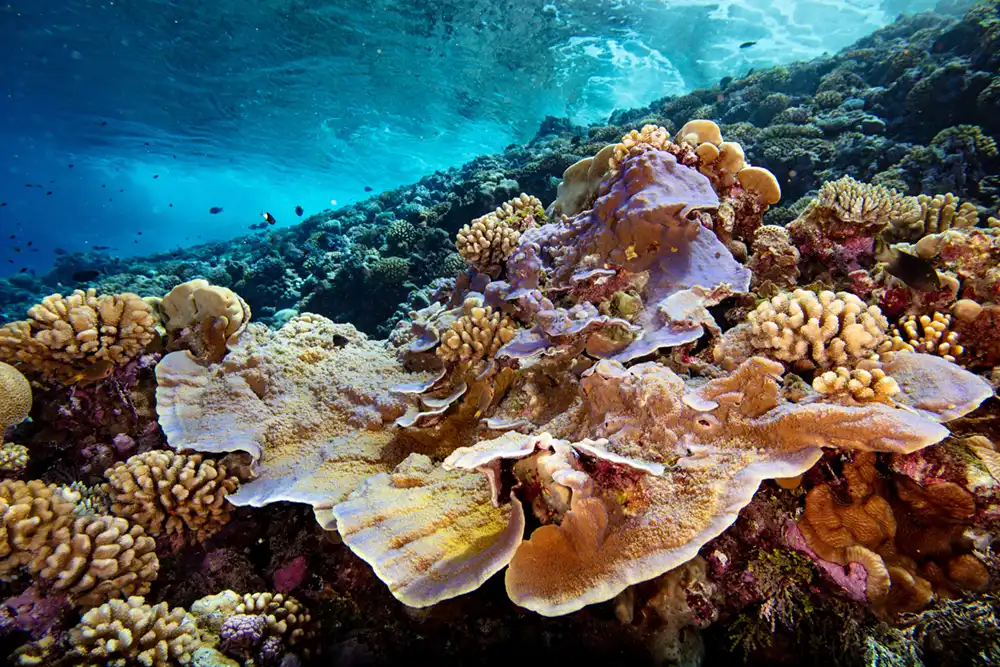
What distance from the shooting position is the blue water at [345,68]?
61.1 ft

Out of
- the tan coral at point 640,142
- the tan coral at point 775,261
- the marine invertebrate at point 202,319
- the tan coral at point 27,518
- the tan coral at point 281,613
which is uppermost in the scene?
the tan coral at point 640,142

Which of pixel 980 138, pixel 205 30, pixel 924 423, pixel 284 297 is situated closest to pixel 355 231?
pixel 284 297

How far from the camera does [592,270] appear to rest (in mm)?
3473

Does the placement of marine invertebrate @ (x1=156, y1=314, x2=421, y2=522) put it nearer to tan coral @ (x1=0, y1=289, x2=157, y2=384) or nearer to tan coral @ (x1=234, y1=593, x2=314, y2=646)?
tan coral @ (x1=0, y1=289, x2=157, y2=384)

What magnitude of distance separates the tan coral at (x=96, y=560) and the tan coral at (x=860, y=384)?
442cm

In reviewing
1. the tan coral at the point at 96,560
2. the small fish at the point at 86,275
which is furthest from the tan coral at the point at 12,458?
the small fish at the point at 86,275

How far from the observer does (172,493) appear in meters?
3.13

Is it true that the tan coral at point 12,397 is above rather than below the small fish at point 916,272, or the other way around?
below

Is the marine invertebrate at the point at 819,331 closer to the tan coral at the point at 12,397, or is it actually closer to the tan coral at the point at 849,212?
the tan coral at the point at 849,212

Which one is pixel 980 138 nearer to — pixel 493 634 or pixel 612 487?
pixel 612 487

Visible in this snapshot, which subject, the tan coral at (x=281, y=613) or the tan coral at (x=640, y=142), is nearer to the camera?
the tan coral at (x=281, y=613)

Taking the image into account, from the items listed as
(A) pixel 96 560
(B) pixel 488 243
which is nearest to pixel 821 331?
(B) pixel 488 243

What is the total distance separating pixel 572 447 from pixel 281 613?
2535 mm

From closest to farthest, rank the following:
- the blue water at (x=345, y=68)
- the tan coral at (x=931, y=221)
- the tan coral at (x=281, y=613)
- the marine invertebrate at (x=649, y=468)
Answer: the marine invertebrate at (x=649, y=468) < the tan coral at (x=281, y=613) < the tan coral at (x=931, y=221) < the blue water at (x=345, y=68)
